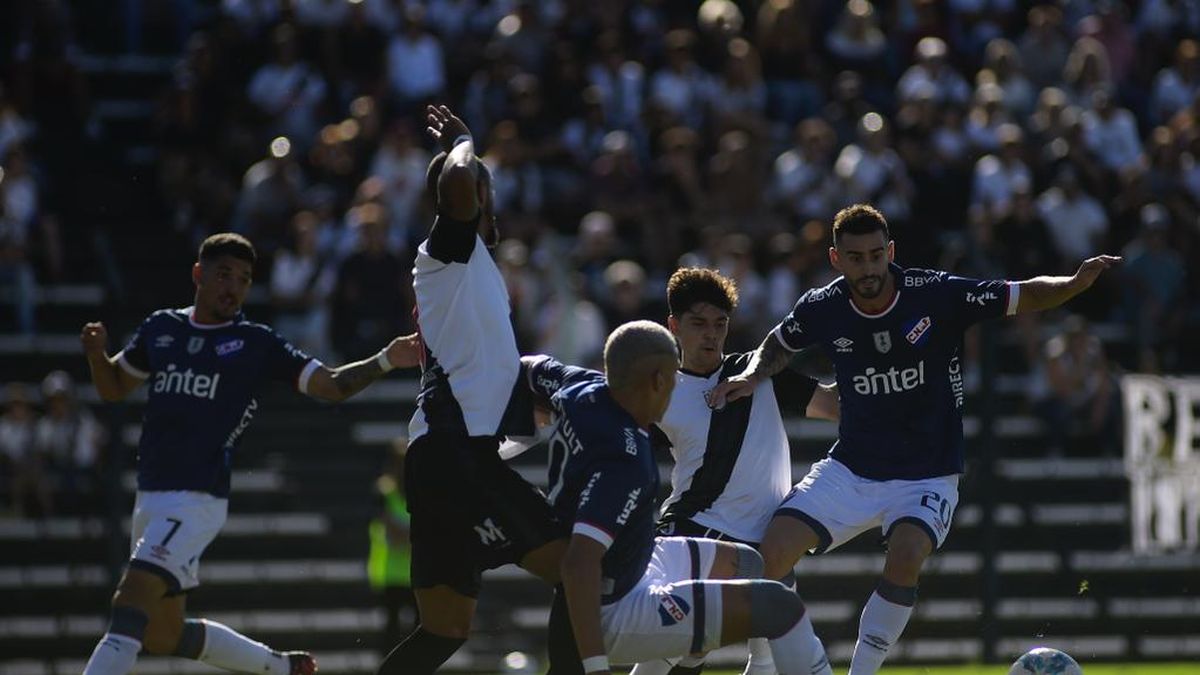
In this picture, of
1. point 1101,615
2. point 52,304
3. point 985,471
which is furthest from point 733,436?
point 52,304

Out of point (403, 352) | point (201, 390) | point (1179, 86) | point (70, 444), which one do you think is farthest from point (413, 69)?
point (403, 352)

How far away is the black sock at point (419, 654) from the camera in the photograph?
28.5ft

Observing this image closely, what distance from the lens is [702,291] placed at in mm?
9383

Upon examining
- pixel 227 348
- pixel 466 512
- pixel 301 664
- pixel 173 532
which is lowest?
pixel 301 664

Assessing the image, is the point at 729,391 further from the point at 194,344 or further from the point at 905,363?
the point at 194,344

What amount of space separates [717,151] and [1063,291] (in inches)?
407

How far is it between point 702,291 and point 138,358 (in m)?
3.04

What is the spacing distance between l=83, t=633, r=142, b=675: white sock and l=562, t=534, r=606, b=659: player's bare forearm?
3.21 meters

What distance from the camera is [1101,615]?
1689cm

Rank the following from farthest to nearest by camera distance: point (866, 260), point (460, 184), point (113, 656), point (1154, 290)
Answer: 1. point (1154, 290)
2. point (113, 656)
3. point (866, 260)
4. point (460, 184)

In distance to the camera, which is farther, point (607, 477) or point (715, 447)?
point (715, 447)

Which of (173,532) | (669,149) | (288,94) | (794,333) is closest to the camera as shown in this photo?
(794,333)

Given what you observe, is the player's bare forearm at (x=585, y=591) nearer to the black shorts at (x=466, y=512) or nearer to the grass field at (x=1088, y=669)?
the black shorts at (x=466, y=512)

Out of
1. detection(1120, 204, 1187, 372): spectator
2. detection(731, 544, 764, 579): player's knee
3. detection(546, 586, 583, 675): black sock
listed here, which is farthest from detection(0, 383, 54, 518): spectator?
detection(1120, 204, 1187, 372): spectator
